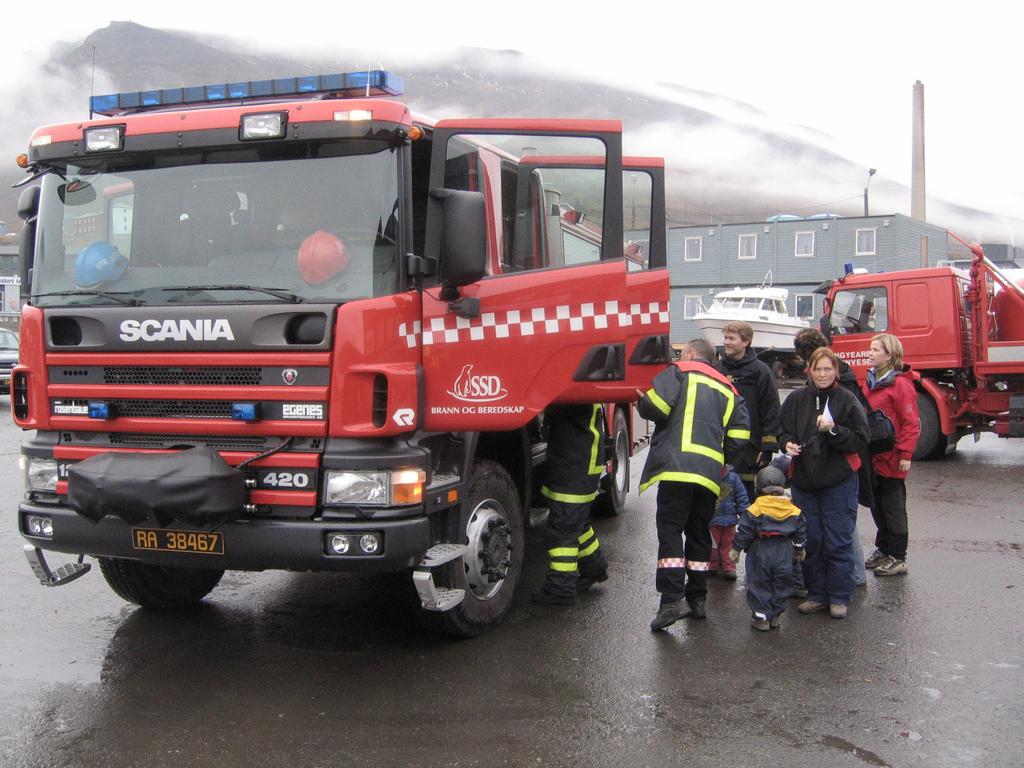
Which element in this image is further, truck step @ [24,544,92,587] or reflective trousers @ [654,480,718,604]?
reflective trousers @ [654,480,718,604]

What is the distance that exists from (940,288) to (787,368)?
1543 cm

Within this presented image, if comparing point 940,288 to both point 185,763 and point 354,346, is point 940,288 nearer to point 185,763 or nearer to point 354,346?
point 354,346

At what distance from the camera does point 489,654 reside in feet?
16.0

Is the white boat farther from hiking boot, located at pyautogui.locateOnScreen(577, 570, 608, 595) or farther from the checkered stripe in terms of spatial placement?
the checkered stripe

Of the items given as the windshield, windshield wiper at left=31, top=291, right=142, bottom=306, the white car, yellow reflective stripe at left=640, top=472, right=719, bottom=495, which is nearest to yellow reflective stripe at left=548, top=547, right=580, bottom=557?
yellow reflective stripe at left=640, top=472, right=719, bottom=495

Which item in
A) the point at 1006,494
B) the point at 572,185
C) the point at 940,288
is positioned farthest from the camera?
the point at 940,288

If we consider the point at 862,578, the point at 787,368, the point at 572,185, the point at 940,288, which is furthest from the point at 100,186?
the point at 787,368

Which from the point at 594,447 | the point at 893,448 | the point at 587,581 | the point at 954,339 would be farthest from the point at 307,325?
the point at 954,339

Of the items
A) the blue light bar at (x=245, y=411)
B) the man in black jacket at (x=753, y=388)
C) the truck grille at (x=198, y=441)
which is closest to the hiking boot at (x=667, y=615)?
the man in black jacket at (x=753, y=388)

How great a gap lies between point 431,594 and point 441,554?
0.65ft

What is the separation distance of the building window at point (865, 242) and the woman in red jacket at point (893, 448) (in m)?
34.0

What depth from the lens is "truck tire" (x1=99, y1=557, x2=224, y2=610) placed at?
5.38 metres

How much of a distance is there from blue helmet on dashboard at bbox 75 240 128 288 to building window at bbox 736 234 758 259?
119ft

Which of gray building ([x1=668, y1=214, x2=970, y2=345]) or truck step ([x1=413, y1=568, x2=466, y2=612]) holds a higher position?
gray building ([x1=668, y1=214, x2=970, y2=345])
